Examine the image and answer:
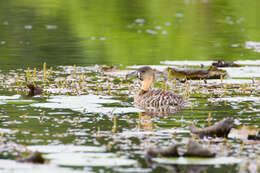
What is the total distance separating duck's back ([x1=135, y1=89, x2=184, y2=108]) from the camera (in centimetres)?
907

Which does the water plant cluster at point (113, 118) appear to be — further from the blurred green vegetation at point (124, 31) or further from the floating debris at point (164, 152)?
the blurred green vegetation at point (124, 31)

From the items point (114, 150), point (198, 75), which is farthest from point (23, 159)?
point (198, 75)

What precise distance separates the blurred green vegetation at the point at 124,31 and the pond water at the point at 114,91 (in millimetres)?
49

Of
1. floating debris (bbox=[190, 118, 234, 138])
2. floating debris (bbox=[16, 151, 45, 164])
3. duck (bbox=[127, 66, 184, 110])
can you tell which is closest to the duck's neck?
duck (bbox=[127, 66, 184, 110])

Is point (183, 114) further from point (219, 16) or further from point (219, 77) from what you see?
point (219, 16)

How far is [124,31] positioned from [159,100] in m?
12.3

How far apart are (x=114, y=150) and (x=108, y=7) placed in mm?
22603

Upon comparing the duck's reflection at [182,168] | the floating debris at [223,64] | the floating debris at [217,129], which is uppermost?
the floating debris at [223,64]

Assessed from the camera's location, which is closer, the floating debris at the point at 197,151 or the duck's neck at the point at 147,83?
the floating debris at the point at 197,151

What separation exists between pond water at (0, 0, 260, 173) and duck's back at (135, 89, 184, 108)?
21 centimetres

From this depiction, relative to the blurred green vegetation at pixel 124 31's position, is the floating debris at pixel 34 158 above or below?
below

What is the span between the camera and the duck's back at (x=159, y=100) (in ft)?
29.8

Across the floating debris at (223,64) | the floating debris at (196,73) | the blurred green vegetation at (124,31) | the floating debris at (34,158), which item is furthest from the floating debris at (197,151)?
the blurred green vegetation at (124,31)

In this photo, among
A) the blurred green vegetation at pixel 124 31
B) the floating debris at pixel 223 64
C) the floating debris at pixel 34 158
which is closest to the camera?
the floating debris at pixel 34 158
